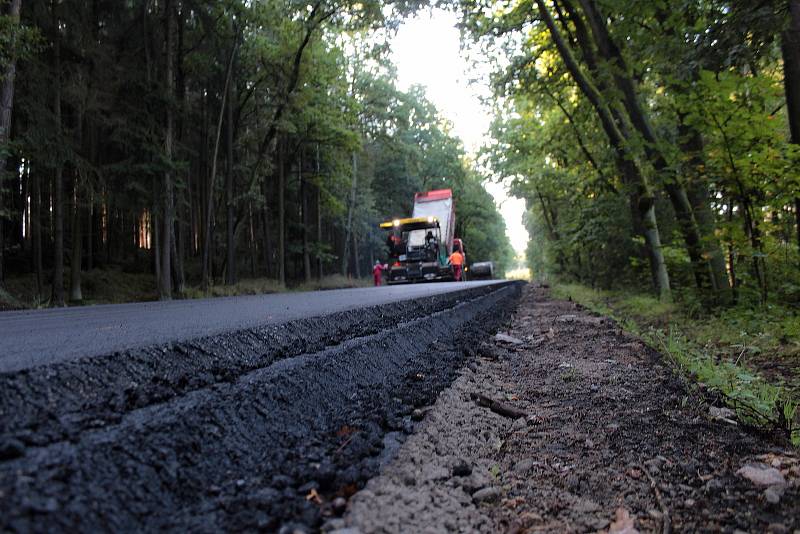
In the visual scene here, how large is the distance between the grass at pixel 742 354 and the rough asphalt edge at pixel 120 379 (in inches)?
90.7

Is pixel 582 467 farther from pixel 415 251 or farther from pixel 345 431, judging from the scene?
pixel 415 251

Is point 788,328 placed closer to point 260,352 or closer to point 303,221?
point 260,352

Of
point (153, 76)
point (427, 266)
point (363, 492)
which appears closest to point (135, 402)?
point (363, 492)

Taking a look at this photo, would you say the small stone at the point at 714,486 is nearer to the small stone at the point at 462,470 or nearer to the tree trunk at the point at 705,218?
the small stone at the point at 462,470

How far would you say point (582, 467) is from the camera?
1.99 m

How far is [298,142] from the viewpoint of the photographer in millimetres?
22656

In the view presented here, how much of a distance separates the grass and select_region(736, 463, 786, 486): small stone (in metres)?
0.40

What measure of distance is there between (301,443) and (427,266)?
2317 cm

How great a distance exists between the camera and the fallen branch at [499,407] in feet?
8.72

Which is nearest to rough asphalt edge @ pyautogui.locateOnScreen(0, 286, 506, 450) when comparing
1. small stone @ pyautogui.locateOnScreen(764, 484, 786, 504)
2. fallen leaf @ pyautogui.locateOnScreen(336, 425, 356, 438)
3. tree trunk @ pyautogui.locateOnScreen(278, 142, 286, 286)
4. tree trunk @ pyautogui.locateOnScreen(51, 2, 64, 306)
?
fallen leaf @ pyautogui.locateOnScreen(336, 425, 356, 438)

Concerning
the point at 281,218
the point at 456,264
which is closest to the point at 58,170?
the point at 281,218

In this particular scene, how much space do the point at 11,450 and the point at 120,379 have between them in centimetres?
71

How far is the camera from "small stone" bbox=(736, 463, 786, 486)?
174 centimetres

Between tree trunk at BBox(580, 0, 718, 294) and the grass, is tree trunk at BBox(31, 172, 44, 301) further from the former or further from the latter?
the grass
